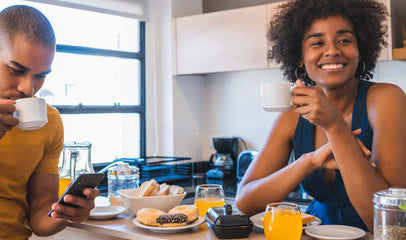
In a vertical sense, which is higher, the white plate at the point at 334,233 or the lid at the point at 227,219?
the lid at the point at 227,219

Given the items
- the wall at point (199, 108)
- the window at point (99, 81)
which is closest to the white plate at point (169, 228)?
the window at point (99, 81)

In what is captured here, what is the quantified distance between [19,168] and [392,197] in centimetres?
123

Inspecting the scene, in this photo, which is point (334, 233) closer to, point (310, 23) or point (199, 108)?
point (310, 23)

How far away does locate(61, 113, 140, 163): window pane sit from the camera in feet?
11.8

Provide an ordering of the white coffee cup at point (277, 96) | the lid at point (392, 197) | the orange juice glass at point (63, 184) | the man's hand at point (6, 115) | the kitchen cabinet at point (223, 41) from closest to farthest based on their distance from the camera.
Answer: the lid at point (392, 197) < the man's hand at point (6, 115) < the white coffee cup at point (277, 96) < the orange juice glass at point (63, 184) < the kitchen cabinet at point (223, 41)

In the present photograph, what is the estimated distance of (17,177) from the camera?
1706mm

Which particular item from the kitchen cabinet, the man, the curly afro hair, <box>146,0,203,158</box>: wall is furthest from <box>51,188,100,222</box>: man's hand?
<box>146,0,203,158</box>: wall

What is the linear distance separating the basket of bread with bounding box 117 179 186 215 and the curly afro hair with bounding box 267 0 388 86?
732mm

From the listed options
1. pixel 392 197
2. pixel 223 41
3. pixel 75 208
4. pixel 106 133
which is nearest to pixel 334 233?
pixel 392 197

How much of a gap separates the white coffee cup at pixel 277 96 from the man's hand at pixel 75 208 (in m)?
0.62

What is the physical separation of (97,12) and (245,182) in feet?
7.25

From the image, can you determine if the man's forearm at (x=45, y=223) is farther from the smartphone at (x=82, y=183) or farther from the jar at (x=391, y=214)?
the jar at (x=391, y=214)

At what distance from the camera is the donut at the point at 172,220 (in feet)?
4.93

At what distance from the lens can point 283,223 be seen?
4.32 ft
